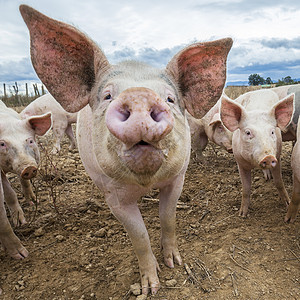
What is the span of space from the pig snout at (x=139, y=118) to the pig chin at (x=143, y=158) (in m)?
0.04

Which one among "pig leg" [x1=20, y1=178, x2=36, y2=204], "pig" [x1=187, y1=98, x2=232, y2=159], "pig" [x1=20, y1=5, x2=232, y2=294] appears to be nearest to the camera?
"pig" [x1=20, y1=5, x2=232, y2=294]

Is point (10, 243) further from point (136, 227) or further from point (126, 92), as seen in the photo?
point (126, 92)

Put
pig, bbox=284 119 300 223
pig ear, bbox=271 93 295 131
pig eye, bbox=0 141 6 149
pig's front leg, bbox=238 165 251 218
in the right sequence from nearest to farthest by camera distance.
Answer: pig, bbox=284 119 300 223 → pig ear, bbox=271 93 295 131 → pig eye, bbox=0 141 6 149 → pig's front leg, bbox=238 165 251 218

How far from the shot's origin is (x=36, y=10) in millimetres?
1964

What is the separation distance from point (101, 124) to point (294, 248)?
2261 millimetres

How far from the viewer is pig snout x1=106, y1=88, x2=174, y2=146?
1384 millimetres

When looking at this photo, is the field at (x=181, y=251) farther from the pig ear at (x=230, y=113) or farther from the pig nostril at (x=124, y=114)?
the pig nostril at (x=124, y=114)

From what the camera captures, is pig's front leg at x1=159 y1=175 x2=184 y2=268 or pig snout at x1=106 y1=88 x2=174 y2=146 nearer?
pig snout at x1=106 y1=88 x2=174 y2=146

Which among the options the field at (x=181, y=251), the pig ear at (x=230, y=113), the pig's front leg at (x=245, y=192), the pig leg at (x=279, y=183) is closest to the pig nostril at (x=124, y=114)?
the field at (x=181, y=251)

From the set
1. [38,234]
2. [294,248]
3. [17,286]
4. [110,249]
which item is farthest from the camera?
[38,234]

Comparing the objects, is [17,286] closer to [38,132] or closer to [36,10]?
[38,132]

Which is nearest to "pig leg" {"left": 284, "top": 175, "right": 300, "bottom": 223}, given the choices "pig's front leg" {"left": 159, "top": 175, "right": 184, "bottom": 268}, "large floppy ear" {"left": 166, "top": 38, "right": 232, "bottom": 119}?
"pig's front leg" {"left": 159, "top": 175, "right": 184, "bottom": 268}

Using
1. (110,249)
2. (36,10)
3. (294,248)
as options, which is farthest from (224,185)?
(36,10)

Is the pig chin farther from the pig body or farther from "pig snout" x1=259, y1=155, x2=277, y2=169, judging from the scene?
the pig body
